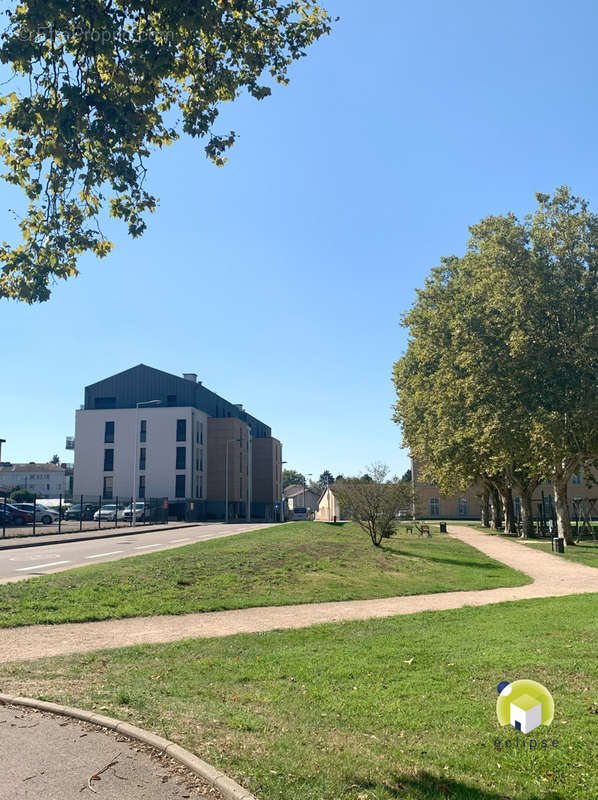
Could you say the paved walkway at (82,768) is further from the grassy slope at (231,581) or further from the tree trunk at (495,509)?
the tree trunk at (495,509)

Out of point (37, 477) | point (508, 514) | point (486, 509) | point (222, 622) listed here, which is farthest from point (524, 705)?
point (37, 477)

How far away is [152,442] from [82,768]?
7621 centimetres

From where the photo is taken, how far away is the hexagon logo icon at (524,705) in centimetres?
422

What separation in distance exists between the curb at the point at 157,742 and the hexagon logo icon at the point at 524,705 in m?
1.66

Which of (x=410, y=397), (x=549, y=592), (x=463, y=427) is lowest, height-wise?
(x=549, y=592)

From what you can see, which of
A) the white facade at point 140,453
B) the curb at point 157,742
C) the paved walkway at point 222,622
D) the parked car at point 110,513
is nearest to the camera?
the curb at point 157,742

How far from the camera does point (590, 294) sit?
31.2 metres

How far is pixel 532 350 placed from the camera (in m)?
31.2

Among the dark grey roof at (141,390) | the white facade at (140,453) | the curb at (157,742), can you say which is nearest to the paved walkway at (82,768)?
the curb at (157,742)

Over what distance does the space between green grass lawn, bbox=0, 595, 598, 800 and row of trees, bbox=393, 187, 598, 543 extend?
22027mm

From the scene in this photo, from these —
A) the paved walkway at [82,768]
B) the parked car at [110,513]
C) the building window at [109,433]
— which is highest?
the building window at [109,433]

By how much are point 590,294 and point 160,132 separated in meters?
27.6

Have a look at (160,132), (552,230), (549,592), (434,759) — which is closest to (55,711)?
(434,759)

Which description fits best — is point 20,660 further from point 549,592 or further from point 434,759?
point 549,592
